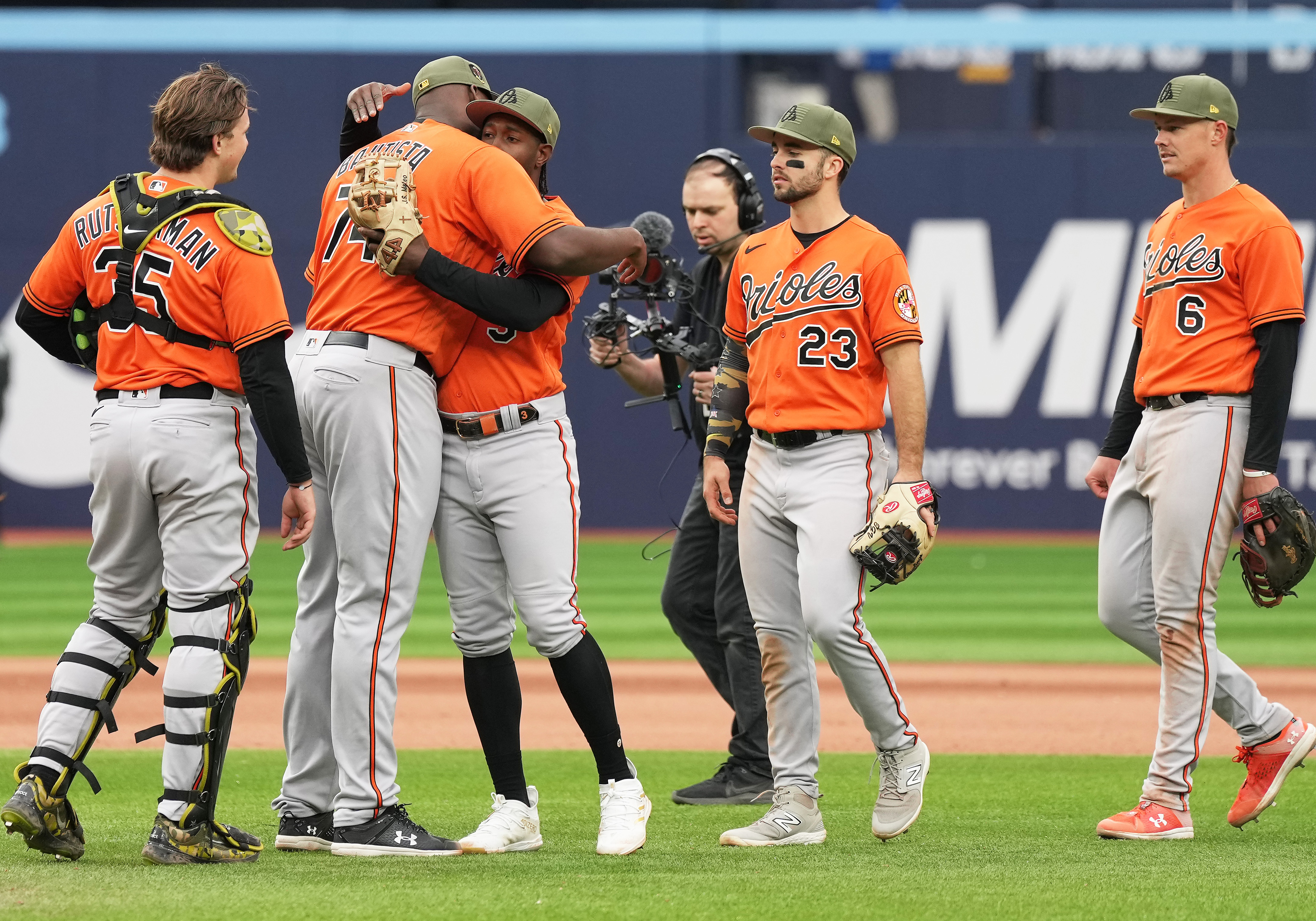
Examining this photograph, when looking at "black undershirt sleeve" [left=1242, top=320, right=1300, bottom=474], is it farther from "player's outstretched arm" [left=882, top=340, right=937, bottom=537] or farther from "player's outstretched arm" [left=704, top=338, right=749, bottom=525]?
"player's outstretched arm" [left=704, top=338, right=749, bottom=525]

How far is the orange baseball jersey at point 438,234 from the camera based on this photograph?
4180mm

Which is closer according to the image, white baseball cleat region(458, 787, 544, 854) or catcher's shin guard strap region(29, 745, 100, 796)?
catcher's shin guard strap region(29, 745, 100, 796)

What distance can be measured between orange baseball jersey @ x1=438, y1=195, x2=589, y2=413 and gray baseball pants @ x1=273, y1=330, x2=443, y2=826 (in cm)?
8

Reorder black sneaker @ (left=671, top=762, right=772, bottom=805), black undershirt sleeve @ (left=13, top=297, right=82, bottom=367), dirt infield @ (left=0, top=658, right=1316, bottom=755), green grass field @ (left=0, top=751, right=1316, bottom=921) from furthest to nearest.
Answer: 1. dirt infield @ (left=0, top=658, right=1316, bottom=755)
2. black sneaker @ (left=671, top=762, right=772, bottom=805)
3. black undershirt sleeve @ (left=13, top=297, right=82, bottom=367)
4. green grass field @ (left=0, top=751, right=1316, bottom=921)

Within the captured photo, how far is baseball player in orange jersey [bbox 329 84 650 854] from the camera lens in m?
4.27

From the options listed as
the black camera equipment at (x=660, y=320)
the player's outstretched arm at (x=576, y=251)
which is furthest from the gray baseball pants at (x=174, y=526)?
the black camera equipment at (x=660, y=320)

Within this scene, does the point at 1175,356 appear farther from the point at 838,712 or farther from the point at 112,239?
the point at 838,712

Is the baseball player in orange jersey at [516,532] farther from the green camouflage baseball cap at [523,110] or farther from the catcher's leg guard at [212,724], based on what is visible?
the catcher's leg guard at [212,724]

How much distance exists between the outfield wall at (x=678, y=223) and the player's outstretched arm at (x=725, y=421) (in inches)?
482

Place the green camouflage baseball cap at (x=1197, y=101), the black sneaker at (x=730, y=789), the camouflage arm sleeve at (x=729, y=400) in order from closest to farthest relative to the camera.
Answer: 1. the green camouflage baseball cap at (x=1197, y=101)
2. the camouflage arm sleeve at (x=729, y=400)
3. the black sneaker at (x=730, y=789)

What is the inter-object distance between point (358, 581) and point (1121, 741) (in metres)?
3.94

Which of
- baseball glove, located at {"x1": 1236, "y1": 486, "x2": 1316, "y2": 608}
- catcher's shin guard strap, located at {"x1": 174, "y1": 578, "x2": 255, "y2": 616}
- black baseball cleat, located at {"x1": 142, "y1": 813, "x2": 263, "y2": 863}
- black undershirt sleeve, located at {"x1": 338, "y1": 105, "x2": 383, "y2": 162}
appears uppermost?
black undershirt sleeve, located at {"x1": 338, "y1": 105, "x2": 383, "y2": 162}

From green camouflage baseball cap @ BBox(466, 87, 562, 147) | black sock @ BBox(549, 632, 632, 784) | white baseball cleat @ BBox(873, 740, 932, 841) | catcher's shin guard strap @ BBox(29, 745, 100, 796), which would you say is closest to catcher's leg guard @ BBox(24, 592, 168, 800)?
catcher's shin guard strap @ BBox(29, 745, 100, 796)

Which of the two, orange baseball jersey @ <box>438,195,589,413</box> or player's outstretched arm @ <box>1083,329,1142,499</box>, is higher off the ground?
orange baseball jersey @ <box>438,195,589,413</box>
